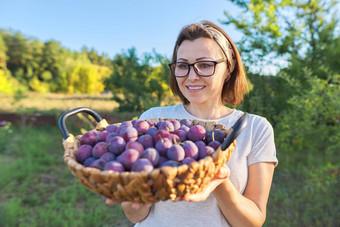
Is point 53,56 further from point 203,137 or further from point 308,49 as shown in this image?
point 203,137

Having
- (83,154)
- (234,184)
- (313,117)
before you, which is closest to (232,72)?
(234,184)

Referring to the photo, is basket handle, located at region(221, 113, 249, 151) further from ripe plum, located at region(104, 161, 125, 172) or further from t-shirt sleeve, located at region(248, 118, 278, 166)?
t-shirt sleeve, located at region(248, 118, 278, 166)

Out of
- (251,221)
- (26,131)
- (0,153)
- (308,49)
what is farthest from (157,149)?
(26,131)

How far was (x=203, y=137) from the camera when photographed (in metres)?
0.93

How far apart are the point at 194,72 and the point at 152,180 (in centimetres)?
72

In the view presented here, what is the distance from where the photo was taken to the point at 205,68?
1.24m

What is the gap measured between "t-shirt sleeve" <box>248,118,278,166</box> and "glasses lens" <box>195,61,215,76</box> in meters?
0.38

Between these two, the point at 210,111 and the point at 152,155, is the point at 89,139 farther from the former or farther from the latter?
the point at 210,111

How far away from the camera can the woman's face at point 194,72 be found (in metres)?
1.24

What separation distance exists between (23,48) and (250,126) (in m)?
34.9

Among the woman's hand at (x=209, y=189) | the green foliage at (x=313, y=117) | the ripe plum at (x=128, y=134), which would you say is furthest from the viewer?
the green foliage at (x=313, y=117)

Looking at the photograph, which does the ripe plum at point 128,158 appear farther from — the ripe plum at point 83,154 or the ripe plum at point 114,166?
the ripe plum at point 83,154

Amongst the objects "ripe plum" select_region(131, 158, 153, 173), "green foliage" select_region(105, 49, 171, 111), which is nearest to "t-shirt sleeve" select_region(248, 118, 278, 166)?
"ripe plum" select_region(131, 158, 153, 173)

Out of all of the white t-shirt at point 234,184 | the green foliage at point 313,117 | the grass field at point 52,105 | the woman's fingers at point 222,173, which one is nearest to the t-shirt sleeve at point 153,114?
A: the white t-shirt at point 234,184
